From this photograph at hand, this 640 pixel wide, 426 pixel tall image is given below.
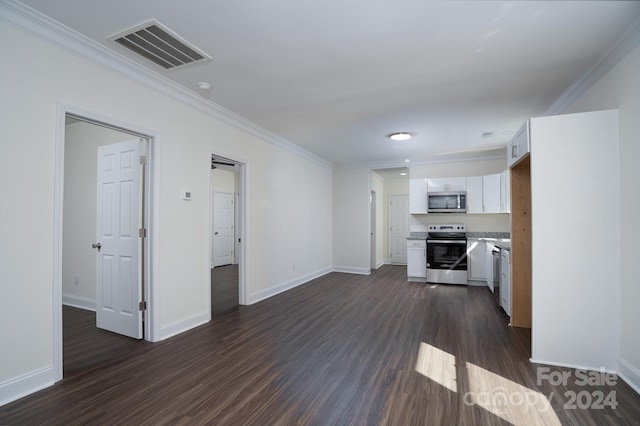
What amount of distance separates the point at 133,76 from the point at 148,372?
2706 millimetres

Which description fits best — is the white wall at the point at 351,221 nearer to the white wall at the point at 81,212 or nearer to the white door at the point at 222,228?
the white door at the point at 222,228

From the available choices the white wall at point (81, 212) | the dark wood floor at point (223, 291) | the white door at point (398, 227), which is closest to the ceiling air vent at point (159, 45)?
the white wall at point (81, 212)

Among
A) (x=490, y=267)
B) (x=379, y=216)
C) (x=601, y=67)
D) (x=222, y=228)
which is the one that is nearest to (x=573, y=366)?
(x=601, y=67)

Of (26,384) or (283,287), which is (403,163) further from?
(26,384)

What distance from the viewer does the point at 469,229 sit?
640 centimetres

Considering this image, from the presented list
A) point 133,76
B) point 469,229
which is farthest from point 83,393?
point 469,229

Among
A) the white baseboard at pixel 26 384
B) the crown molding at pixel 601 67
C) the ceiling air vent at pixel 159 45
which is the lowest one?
the white baseboard at pixel 26 384

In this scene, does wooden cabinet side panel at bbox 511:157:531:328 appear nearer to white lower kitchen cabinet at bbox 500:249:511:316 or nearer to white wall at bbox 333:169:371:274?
white lower kitchen cabinet at bbox 500:249:511:316

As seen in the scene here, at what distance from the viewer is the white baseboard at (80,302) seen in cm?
421

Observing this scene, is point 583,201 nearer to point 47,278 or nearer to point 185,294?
point 185,294

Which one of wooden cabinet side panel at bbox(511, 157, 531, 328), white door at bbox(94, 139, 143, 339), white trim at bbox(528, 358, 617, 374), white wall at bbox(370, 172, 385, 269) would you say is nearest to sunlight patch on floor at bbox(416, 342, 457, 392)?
white trim at bbox(528, 358, 617, 374)

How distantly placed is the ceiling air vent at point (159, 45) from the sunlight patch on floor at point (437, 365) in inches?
132

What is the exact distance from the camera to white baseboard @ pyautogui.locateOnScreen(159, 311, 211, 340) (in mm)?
3188

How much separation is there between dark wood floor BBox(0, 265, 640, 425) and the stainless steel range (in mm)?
1848
